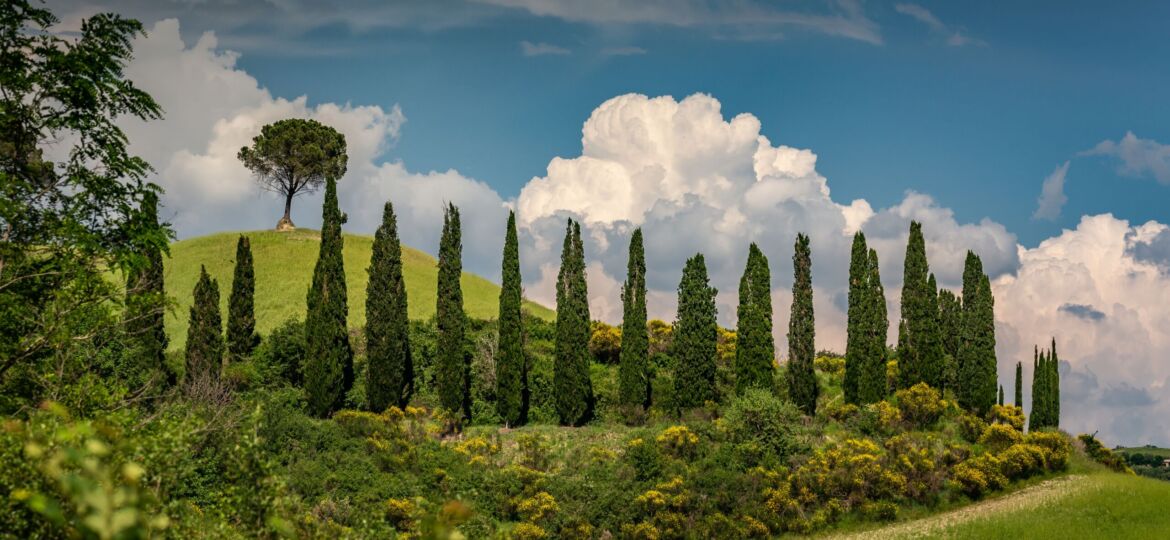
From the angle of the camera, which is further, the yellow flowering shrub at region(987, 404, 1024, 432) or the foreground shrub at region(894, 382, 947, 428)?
the yellow flowering shrub at region(987, 404, 1024, 432)

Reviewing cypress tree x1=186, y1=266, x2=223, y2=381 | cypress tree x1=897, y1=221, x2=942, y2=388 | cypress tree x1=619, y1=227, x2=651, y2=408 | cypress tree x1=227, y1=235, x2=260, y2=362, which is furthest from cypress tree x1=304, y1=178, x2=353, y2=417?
cypress tree x1=897, y1=221, x2=942, y2=388

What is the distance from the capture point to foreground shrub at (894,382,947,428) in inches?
2007

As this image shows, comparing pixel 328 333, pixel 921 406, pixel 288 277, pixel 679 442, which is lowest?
pixel 679 442

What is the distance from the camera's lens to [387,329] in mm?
52938

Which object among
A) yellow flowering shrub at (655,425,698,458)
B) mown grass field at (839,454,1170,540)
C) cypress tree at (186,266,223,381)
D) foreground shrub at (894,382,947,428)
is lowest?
mown grass field at (839,454,1170,540)

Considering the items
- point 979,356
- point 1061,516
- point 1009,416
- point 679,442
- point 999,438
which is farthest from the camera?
point 979,356

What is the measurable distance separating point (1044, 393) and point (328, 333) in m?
54.9

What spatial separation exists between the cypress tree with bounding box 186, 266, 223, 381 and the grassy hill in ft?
50.2

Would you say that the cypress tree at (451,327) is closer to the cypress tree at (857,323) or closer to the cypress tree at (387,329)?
the cypress tree at (387,329)

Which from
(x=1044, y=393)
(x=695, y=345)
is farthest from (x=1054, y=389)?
(x=695, y=345)

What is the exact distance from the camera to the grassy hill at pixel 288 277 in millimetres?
74500

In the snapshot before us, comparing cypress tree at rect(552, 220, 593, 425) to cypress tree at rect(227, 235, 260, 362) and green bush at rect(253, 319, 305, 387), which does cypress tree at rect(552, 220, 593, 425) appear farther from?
cypress tree at rect(227, 235, 260, 362)

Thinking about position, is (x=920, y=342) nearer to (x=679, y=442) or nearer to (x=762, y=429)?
(x=762, y=429)

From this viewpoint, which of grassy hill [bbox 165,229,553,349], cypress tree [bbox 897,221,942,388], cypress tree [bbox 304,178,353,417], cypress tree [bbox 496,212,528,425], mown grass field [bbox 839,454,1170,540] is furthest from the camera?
grassy hill [bbox 165,229,553,349]
